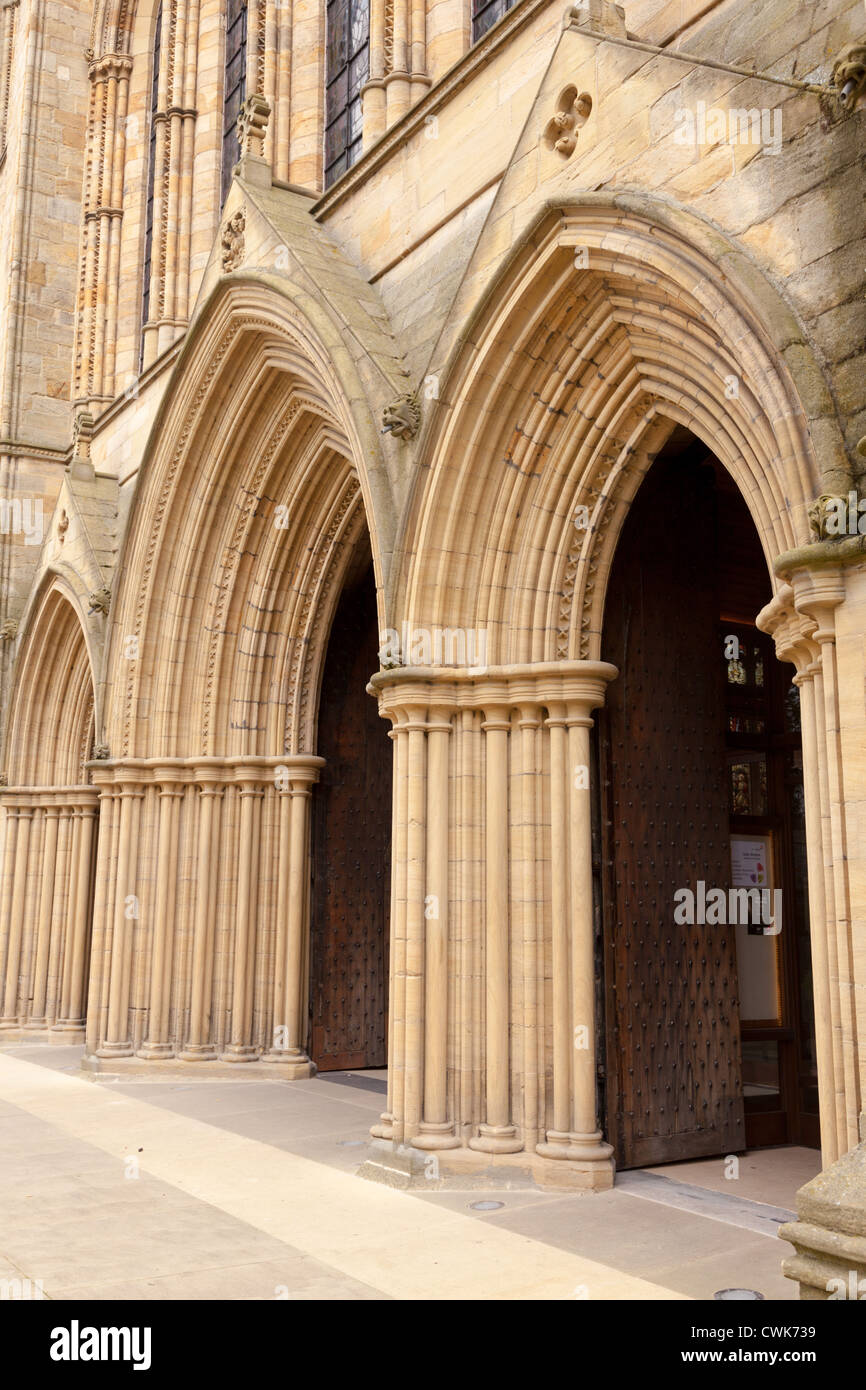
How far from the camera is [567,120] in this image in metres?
5.93

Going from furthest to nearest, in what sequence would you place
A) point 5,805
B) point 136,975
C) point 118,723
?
point 5,805, point 118,723, point 136,975

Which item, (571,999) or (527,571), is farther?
(527,571)

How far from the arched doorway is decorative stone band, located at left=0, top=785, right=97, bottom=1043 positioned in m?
7.69

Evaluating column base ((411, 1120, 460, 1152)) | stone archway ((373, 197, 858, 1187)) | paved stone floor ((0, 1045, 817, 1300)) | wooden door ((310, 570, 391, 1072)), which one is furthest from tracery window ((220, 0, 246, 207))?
column base ((411, 1120, 460, 1152))

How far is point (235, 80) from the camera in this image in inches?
464

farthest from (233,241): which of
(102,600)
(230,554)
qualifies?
(102,600)

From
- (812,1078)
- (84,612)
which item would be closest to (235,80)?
(84,612)

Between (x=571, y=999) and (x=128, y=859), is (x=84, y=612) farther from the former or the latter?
(x=571, y=999)

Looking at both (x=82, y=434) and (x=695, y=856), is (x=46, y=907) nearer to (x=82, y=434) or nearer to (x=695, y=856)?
(x=82, y=434)

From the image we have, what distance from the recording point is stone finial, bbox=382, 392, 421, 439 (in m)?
6.70

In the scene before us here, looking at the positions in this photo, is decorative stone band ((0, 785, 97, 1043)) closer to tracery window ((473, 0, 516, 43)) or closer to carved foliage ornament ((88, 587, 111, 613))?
carved foliage ornament ((88, 587, 111, 613))

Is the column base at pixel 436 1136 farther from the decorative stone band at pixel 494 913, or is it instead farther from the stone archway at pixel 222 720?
the stone archway at pixel 222 720

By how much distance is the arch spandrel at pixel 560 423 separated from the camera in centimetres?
539

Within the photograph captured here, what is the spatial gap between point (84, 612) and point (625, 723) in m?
6.73
